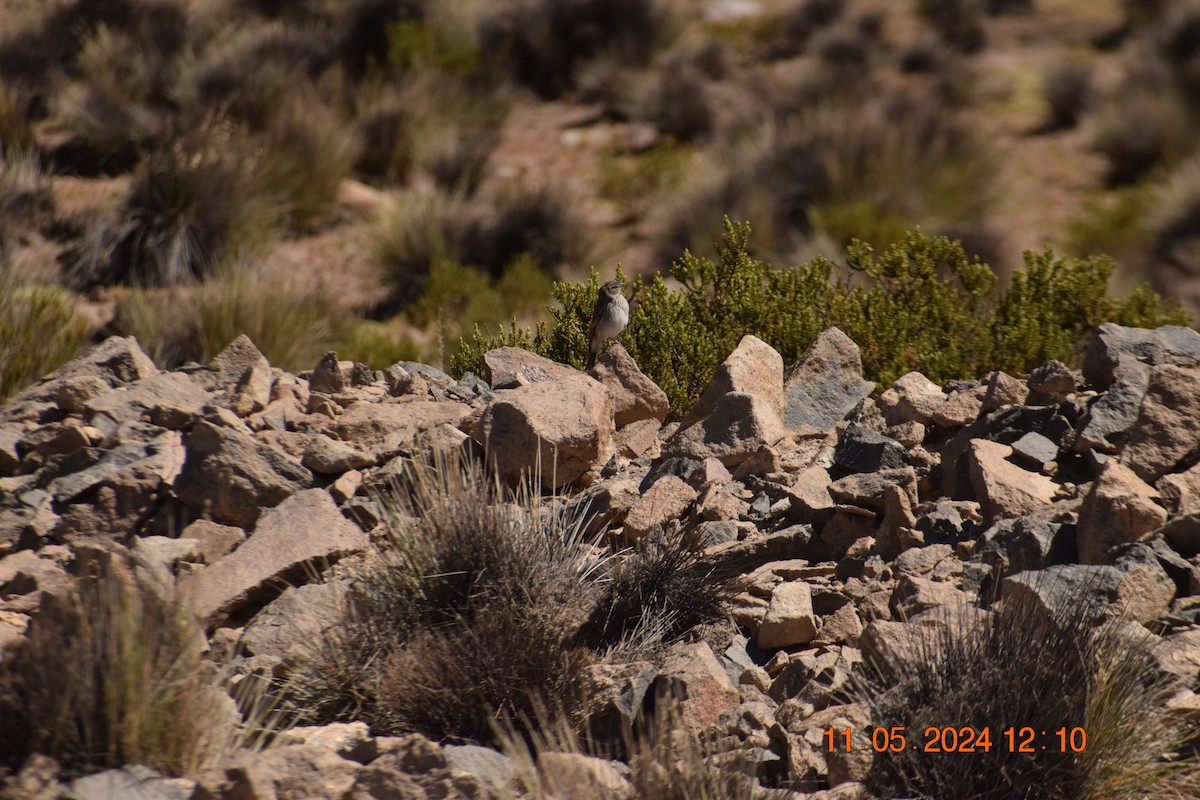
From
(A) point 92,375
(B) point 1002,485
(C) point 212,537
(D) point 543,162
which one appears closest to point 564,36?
(D) point 543,162

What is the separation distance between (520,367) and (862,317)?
6.92ft

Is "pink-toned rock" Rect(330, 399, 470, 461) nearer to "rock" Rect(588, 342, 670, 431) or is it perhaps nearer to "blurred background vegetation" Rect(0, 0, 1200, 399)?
"rock" Rect(588, 342, 670, 431)

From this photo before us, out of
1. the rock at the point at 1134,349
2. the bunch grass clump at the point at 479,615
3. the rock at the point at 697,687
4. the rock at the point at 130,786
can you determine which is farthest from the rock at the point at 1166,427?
the rock at the point at 130,786

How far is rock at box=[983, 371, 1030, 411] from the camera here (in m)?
4.61

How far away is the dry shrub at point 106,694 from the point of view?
2584 millimetres

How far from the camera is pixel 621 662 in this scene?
3547 mm

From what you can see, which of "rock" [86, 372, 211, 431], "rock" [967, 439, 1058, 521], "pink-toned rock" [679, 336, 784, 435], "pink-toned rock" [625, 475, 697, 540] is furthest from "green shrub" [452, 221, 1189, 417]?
"rock" [967, 439, 1058, 521]

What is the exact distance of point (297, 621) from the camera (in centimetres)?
362

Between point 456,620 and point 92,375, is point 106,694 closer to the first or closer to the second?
point 456,620

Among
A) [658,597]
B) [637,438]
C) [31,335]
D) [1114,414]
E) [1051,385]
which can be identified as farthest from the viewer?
[31,335]

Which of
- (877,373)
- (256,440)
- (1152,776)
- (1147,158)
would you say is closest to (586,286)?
(877,373)

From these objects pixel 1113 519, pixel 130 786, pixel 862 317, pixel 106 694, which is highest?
pixel 106 694

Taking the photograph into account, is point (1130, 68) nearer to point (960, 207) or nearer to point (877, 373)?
point (960, 207)
